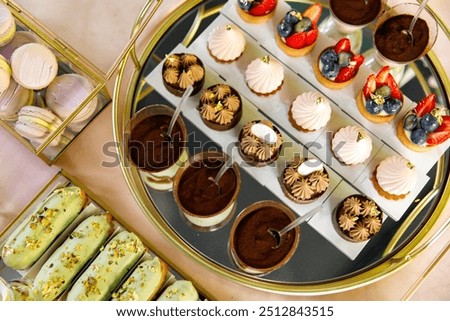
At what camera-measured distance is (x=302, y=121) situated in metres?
1.71

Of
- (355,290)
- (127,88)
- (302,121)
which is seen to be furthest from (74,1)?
(355,290)

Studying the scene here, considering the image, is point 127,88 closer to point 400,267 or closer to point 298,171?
point 298,171

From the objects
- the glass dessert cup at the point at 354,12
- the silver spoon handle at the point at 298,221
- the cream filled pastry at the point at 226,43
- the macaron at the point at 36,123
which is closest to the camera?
the silver spoon handle at the point at 298,221

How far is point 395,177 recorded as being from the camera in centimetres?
165

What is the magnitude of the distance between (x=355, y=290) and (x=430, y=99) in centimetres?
65

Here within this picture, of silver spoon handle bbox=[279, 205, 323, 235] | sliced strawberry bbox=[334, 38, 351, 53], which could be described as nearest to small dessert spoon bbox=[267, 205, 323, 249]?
silver spoon handle bbox=[279, 205, 323, 235]

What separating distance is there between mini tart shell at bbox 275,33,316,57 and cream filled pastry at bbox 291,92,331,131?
0.15 meters

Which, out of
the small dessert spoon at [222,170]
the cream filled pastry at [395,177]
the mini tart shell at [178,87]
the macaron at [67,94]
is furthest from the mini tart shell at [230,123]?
the cream filled pastry at [395,177]

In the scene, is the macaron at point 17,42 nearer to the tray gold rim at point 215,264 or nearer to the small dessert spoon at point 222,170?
the tray gold rim at point 215,264

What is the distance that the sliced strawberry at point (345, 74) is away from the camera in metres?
1.70

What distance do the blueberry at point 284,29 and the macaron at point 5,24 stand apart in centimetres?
88
